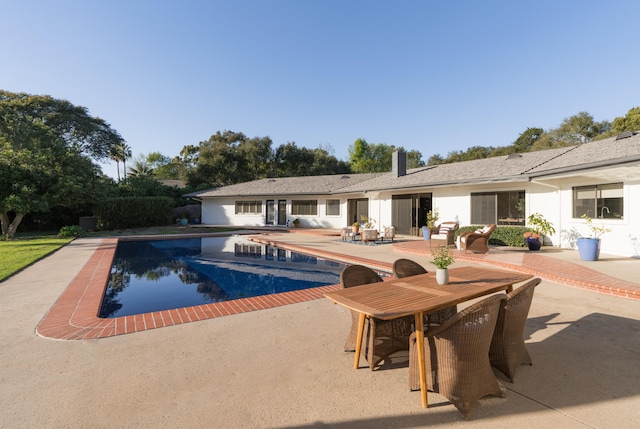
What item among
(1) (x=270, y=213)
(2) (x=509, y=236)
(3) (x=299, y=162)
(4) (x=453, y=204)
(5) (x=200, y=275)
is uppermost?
(3) (x=299, y=162)

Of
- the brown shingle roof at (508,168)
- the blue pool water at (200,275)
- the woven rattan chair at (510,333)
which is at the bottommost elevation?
the blue pool water at (200,275)

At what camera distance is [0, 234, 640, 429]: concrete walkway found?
7.83 ft

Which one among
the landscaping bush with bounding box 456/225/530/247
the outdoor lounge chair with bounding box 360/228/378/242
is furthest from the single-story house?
the outdoor lounge chair with bounding box 360/228/378/242

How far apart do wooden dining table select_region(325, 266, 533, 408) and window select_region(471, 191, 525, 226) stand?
1068 cm

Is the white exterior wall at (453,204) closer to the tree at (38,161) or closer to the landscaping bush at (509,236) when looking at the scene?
the landscaping bush at (509,236)

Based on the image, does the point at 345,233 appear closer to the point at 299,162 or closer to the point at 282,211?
the point at 282,211

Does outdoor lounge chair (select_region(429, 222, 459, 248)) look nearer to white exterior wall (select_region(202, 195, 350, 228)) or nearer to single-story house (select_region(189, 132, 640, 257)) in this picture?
single-story house (select_region(189, 132, 640, 257))

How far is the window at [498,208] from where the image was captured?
12.8 m

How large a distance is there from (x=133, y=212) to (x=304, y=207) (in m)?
13.0

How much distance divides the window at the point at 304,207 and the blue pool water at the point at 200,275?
948cm

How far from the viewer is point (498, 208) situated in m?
13.3

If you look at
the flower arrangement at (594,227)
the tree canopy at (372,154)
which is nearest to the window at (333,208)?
the flower arrangement at (594,227)

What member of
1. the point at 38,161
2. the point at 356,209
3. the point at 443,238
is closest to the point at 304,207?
the point at 356,209

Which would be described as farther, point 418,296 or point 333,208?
point 333,208
